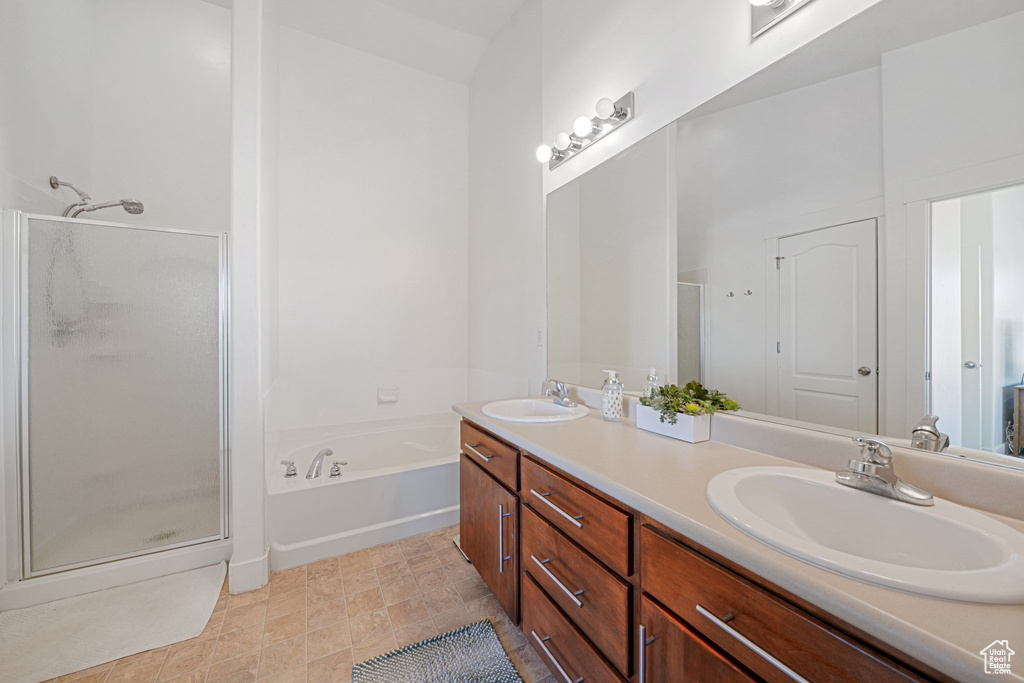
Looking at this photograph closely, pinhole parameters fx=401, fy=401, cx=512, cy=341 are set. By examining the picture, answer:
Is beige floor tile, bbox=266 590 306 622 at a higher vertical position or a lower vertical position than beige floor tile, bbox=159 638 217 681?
lower

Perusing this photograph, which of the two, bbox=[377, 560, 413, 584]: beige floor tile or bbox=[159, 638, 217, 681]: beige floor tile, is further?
bbox=[377, 560, 413, 584]: beige floor tile

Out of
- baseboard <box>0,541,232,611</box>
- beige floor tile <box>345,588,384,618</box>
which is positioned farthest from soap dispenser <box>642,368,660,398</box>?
baseboard <box>0,541,232,611</box>

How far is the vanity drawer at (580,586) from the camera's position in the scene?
2.94 feet

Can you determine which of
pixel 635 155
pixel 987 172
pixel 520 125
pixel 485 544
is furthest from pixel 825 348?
pixel 520 125

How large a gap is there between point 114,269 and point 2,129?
584 millimetres

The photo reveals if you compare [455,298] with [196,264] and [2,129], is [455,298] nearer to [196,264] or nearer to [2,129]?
[196,264]

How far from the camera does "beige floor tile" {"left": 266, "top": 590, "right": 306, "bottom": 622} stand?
64.2 inches

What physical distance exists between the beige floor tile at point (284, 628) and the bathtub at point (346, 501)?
389mm

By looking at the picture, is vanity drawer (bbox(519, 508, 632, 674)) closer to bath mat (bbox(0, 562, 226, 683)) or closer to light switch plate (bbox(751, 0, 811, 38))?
bath mat (bbox(0, 562, 226, 683))

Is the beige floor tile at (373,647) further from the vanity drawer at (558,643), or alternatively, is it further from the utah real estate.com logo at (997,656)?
the utah real estate.com logo at (997,656)

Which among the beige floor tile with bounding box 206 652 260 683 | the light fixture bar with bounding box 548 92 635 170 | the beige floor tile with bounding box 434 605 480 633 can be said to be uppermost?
the light fixture bar with bounding box 548 92 635 170

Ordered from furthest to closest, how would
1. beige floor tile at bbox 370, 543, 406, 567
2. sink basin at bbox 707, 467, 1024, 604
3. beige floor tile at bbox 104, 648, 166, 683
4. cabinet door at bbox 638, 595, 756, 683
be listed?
1. beige floor tile at bbox 370, 543, 406, 567
2. beige floor tile at bbox 104, 648, 166, 683
3. cabinet door at bbox 638, 595, 756, 683
4. sink basin at bbox 707, 467, 1024, 604

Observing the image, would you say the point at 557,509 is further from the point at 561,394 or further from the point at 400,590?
the point at 400,590

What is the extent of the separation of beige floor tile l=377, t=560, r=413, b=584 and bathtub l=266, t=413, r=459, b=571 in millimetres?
227
